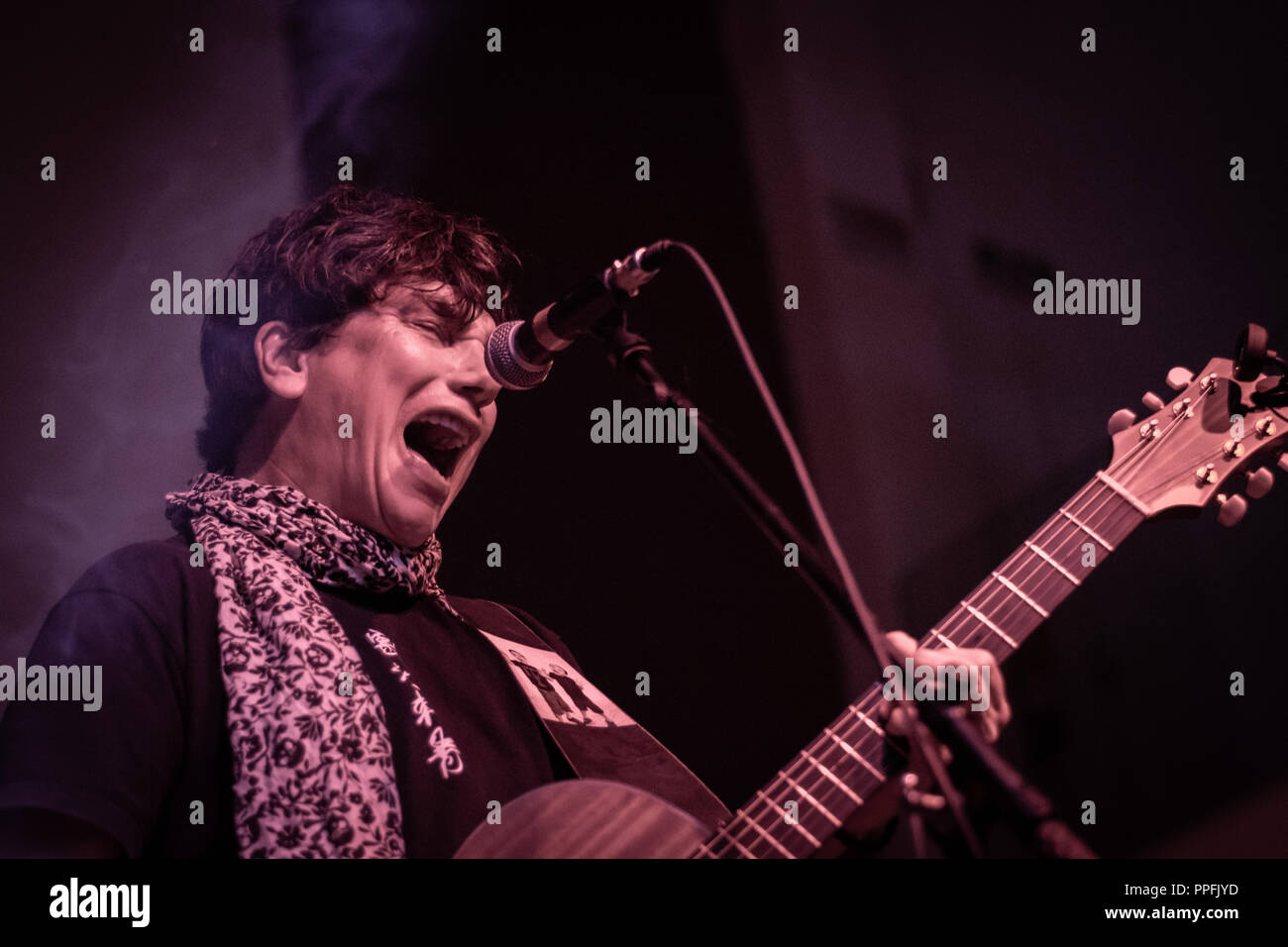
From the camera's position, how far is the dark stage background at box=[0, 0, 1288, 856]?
6.01 feet

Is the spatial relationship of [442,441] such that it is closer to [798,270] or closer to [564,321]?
[564,321]

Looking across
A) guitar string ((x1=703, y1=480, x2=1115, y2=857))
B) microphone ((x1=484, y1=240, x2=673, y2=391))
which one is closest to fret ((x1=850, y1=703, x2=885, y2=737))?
guitar string ((x1=703, y1=480, x2=1115, y2=857))

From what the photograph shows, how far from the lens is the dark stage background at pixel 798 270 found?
183 centimetres

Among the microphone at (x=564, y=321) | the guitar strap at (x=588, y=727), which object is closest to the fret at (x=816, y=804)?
the guitar strap at (x=588, y=727)

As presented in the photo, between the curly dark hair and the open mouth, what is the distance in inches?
7.6

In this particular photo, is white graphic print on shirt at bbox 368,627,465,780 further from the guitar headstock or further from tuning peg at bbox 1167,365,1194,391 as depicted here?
tuning peg at bbox 1167,365,1194,391

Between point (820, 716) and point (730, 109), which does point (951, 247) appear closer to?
point (730, 109)

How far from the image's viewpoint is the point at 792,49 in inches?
88.8

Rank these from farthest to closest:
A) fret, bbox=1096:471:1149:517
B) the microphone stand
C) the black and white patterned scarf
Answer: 1. fret, bbox=1096:471:1149:517
2. the black and white patterned scarf
3. the microphone stand

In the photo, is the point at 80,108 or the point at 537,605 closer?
the point at 80,108

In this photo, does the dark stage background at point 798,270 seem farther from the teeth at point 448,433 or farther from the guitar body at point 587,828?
the guitar body at point 587,828
